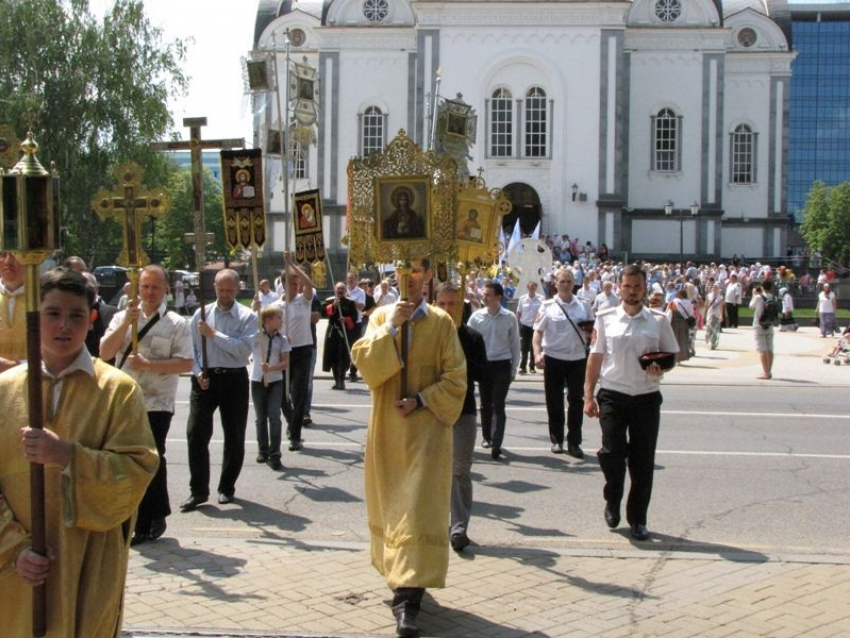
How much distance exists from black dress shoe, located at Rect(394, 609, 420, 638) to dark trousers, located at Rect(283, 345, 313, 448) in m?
6.02

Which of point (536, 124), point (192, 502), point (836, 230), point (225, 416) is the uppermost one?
point (536, 124)

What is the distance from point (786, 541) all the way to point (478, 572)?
237cm

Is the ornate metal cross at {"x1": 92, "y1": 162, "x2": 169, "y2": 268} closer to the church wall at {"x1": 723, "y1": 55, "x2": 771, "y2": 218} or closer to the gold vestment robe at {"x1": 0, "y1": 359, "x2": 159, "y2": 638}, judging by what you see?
the gold vestment robe at {"x1": 0, "y1": 359, "x2": 159, "y2": 638}

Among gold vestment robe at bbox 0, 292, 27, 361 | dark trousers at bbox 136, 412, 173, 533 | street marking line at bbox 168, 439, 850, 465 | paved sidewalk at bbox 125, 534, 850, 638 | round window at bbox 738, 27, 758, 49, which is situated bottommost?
street marking line at bbox 168, 439, 850, 465

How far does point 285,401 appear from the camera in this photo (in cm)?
1195

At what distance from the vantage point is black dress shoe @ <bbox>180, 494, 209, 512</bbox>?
A: 8.81 m

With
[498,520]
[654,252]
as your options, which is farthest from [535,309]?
[654,252]

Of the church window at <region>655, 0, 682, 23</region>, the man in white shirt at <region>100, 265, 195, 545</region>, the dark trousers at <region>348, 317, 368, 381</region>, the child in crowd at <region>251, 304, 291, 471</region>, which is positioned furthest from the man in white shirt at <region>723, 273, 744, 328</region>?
the man in white shirt at <region>100, 265, 195, 545</region>

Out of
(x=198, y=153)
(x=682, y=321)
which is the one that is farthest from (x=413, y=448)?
(x=682, y=321)

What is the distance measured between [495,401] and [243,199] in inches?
125

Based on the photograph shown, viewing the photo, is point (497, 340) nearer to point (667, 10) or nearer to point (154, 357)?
point (154, 357)

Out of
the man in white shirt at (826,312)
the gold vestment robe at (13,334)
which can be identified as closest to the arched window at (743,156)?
the man in white shirt at (826,312)

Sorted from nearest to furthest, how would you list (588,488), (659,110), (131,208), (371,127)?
(131,208) → (588,488) → (659,110) → (371,127)

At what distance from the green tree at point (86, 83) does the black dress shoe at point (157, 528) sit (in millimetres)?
31491
